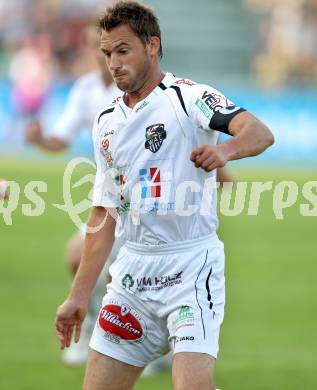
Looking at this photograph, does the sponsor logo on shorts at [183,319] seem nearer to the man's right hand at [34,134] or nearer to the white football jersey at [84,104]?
the white football jersey at [84,104]

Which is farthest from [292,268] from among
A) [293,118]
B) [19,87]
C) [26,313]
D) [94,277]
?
[19,87]

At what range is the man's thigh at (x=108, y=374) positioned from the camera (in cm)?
552

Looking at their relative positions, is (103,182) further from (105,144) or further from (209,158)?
(209,158)

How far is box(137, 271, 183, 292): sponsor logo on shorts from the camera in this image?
18.1 feet

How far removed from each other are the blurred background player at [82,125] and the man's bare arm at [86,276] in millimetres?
2459

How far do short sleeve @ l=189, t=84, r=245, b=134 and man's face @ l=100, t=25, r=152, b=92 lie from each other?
0.31m

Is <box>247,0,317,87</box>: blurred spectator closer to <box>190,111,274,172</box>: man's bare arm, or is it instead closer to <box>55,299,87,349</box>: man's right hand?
<box>55,299,87,349</box>: man's right hand

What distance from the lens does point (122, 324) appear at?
559 centimetres

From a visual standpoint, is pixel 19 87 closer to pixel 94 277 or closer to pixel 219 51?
pixel 219 51

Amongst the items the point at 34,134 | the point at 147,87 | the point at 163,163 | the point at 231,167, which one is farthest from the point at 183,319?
the point at 231,167

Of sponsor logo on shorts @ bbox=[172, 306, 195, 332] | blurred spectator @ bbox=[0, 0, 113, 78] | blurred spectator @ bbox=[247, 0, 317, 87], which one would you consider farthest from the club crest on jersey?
blurred spectator @ bbox=[0, 0, 113, 78]

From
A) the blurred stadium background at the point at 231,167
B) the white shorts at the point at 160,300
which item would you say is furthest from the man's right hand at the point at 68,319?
the blurred stadium background at the point at 231,167

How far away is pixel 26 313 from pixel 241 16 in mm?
22080

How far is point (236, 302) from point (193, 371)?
6716 mm
